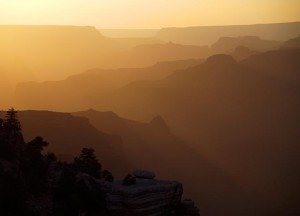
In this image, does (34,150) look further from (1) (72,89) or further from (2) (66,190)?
(1) (72,89)

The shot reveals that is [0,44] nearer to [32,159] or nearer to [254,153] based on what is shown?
[32,159]

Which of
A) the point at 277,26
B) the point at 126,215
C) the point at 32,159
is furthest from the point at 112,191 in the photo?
→ the point at 277,26

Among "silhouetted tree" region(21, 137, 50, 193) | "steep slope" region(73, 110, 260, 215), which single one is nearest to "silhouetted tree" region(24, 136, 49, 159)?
"silhouetted tree" region(21, 137, 50, 193)

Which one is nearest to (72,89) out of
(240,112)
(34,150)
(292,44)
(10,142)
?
(240,112)

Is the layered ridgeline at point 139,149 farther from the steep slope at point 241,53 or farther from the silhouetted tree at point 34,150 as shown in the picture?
the silhouetted tree at point 34,150

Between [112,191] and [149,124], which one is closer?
[112,191]

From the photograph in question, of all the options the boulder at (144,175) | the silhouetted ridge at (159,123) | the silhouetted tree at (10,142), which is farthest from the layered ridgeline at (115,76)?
the boulder at (144,175)
